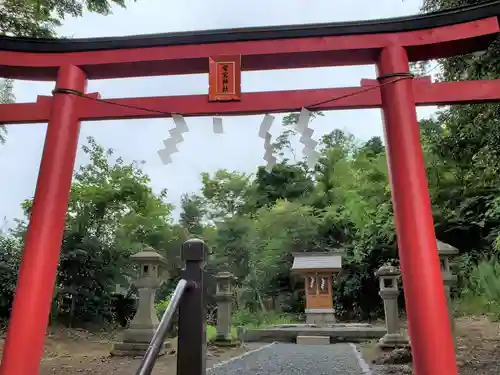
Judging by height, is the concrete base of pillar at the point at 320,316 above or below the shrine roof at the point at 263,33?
below

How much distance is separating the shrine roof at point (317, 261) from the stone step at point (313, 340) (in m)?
3.50

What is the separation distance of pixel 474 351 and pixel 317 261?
29.7ft

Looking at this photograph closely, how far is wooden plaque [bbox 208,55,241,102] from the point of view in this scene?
3445 mm

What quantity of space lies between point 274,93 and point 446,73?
4927 millimetres

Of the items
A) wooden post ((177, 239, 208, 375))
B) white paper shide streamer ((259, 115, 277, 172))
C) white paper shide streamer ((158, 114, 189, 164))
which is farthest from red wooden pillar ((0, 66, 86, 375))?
white paper shide streamer ((259, 115, 277, 172))

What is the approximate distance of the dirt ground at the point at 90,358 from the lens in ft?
21.0

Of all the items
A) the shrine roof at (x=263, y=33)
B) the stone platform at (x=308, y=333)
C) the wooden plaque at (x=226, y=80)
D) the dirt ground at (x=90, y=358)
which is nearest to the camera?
the shrine roof at (x=263, y=33)

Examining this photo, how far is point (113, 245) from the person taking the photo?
46.8ft

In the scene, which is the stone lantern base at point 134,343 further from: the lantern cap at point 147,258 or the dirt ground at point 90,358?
the lantern cap at point 147,258

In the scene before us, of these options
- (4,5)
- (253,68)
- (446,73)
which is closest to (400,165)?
(253,68)

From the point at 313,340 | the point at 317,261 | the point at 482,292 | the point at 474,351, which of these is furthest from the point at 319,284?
the point at 474,351

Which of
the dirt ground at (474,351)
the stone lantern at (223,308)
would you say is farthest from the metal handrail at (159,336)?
the stone lantern at (223,308)

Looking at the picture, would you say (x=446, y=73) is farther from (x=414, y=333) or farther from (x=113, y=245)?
(x=113, y=245)

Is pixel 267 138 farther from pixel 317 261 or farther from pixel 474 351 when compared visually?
pixel 317 261
